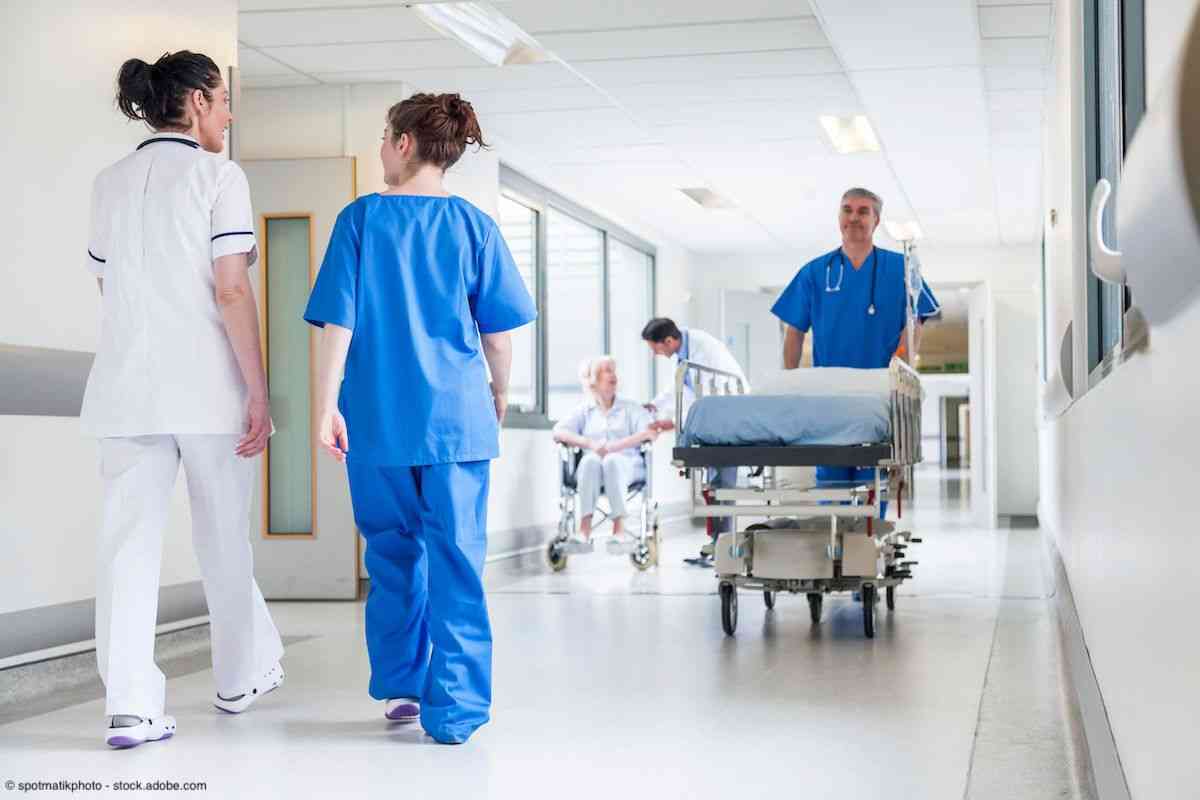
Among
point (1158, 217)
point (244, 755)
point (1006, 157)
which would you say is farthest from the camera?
point (1006, 157)

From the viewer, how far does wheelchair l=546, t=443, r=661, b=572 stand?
7.71 metres

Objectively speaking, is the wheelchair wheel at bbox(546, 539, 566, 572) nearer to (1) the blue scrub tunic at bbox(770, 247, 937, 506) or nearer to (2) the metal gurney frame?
(1) the blue scrub tunic at bbox(770, 247, 937, 506)

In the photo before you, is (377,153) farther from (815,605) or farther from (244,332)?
(244,332)

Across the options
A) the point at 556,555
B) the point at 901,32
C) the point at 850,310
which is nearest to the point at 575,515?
the point at 556,555

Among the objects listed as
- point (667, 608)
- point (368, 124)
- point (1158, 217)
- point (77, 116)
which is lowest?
point (667, 608)

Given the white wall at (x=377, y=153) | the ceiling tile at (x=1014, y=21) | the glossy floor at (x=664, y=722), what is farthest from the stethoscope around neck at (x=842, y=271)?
the white wall at (x=377, y=153)

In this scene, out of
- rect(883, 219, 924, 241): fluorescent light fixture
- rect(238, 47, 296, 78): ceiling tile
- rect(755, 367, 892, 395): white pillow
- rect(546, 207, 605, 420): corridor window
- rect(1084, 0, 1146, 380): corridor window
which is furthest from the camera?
rect(883, 219, 924, 241): fluorescent light fixture

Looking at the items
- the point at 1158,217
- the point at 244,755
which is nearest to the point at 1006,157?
the point at 244,755

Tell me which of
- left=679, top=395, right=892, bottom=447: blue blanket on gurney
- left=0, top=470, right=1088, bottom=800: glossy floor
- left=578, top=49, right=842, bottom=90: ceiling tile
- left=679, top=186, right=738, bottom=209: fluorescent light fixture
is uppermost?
left=679, top=186, right=738, bottom=209: fluorescent light fixture

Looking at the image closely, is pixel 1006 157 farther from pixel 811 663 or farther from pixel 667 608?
pixel 811 663

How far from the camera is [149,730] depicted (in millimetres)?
3037

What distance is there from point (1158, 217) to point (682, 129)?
6817mm

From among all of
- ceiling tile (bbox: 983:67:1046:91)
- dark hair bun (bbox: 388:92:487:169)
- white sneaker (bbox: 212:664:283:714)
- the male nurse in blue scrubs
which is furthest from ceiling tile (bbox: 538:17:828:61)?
white sneaker (bbox: 212:664:283:714)

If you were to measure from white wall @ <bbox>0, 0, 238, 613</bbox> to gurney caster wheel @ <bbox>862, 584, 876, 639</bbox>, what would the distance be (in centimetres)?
241
